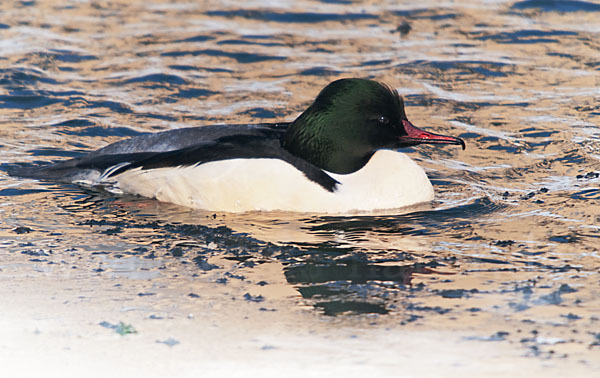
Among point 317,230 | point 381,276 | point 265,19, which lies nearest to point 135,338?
point 381,276

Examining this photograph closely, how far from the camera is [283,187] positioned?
6.75m

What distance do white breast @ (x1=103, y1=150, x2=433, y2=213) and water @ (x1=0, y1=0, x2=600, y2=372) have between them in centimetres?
14

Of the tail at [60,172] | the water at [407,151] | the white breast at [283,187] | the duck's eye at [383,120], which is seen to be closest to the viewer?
the water at [407,151]

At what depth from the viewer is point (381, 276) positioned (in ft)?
17.6

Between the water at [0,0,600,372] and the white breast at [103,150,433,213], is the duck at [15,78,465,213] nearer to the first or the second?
the white breast at [103,150,433,213]

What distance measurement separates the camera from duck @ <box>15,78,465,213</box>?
267 inches

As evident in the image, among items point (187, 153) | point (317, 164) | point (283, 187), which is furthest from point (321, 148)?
point (187, 153)

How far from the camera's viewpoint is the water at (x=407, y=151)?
5.13 m

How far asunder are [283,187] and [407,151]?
257 centimetres

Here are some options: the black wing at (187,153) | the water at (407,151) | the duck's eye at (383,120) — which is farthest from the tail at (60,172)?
the duck's eye at (383,120)

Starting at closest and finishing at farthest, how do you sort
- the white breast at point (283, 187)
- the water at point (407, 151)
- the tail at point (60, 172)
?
the water at point (407, 151) < the white breast at point (283, 187) < the tail at point (60, 172)

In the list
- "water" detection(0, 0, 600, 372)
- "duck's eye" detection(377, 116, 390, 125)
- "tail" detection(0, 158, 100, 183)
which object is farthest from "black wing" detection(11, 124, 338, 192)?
"duck's eye" detection(377, 116, 390, 125)

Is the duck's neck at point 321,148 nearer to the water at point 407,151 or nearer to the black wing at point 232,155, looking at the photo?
the black wing at point 232,155

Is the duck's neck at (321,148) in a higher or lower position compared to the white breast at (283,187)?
higher
